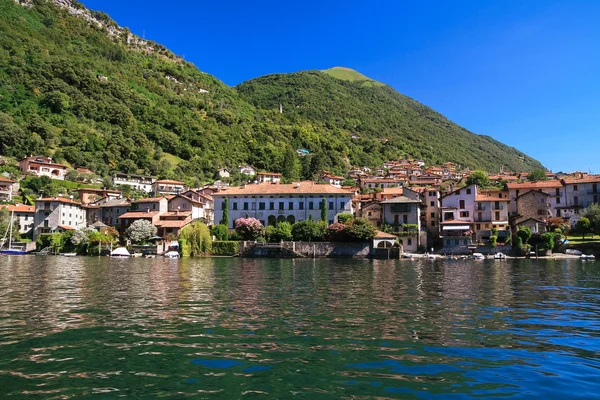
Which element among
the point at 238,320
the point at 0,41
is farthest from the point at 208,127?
the point at 238,320

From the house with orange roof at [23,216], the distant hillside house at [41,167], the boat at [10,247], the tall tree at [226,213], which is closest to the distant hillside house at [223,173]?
the distant hillside house at [41,167]

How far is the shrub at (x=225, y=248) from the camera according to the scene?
66.1 meters

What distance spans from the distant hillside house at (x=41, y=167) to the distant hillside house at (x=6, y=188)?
403 inches

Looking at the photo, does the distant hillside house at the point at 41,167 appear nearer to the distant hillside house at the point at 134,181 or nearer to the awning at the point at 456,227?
the distant hillside house at the point at 134,181

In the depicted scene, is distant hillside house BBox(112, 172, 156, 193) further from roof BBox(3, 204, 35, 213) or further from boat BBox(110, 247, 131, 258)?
boat BBox(110, 247, 131, 258)

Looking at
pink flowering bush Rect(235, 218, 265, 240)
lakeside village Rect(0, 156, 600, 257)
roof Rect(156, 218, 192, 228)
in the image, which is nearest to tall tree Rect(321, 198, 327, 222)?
lakeside village Rect(0, 156, 600, 257)

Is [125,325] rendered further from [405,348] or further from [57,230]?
[57,230]

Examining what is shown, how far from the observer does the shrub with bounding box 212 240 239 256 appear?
66125 millimetres

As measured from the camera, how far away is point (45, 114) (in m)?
126

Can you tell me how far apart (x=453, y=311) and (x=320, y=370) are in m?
9.20

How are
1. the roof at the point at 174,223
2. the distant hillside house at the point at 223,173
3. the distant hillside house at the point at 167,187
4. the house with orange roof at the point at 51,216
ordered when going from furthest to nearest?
the distant hillside house at the point at 223,173 < the distant hillside house at the point at 167,187 < the house with orange roof at the point at 51,216 < the roof at the point at 174,223

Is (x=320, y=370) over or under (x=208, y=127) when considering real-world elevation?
under

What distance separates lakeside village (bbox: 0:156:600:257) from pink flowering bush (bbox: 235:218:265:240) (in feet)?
0.54

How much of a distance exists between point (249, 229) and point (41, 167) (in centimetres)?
6304
